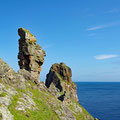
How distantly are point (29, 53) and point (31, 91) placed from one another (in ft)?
53.4

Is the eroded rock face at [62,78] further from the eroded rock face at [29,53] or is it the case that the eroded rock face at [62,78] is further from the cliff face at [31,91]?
the eroded rock face at [29,53]

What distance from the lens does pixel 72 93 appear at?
97.4m

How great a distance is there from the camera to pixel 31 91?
40781 mm

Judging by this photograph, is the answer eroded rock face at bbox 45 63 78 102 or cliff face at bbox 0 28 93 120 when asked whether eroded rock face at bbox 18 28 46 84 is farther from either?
eroded rock face at bbox 45 63 78 102

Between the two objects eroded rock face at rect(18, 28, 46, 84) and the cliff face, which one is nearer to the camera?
the cliff face

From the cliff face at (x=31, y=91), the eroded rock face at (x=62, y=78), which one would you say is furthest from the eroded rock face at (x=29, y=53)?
the eroded rock face at (x=62, y=78)

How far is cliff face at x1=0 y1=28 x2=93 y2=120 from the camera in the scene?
2606 centimetres

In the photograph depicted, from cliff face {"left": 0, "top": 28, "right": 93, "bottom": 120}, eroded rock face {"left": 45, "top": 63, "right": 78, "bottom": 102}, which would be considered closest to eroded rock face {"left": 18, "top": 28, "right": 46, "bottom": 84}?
cliff face {"left": 0, "top": 28, "right": 93, "bottom": 120}

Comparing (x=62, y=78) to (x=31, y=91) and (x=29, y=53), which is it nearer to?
(x=29, y=53)

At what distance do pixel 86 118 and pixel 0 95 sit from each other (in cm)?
4781

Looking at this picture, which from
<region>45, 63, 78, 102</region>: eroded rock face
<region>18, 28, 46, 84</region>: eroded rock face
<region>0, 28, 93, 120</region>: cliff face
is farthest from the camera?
<region>45, 63, 78, 102</region>: eroded rock face

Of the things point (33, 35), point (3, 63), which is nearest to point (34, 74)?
point (33, 35)

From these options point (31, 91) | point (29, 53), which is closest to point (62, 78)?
point (29, 53)

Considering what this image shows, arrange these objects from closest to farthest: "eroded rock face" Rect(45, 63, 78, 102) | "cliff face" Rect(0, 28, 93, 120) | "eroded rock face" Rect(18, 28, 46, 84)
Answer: "cliff face" Rect(0, 28, 93, 120)
"eroded rock face" Rect(18, 28, 46, 84)
"eroded rock face" Rect(45, 63, 78, 102)
